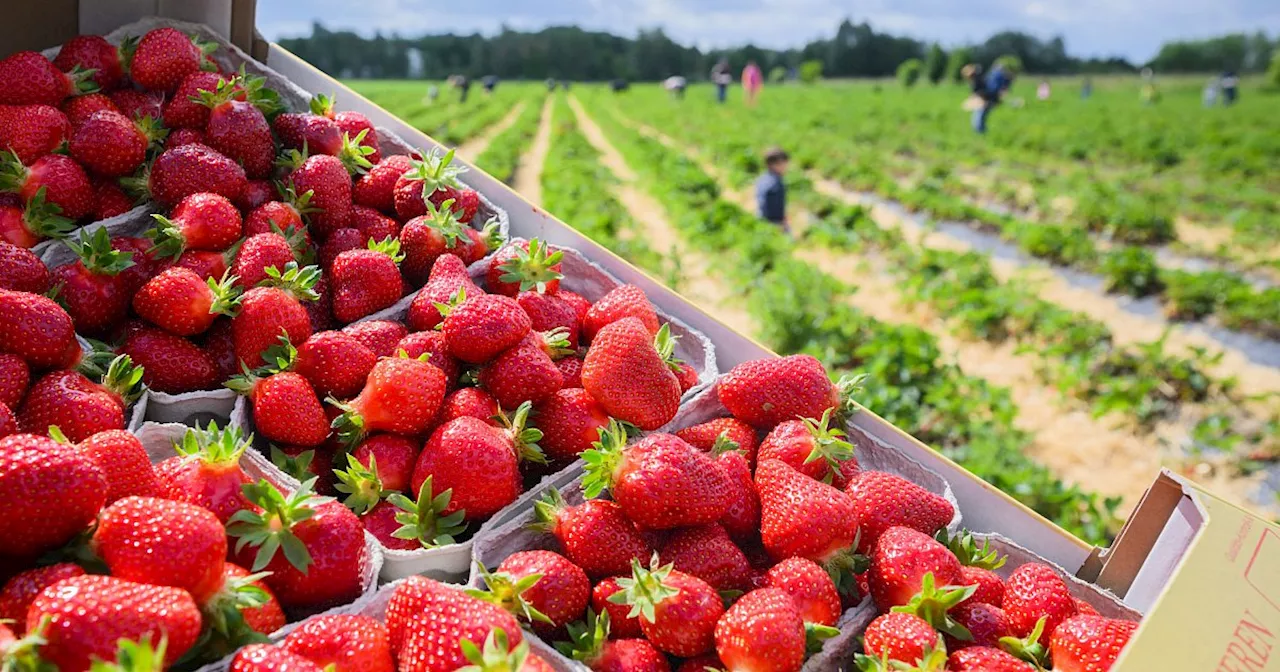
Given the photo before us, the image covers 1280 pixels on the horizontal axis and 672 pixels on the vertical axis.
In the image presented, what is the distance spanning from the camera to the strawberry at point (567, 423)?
1856 millimetres

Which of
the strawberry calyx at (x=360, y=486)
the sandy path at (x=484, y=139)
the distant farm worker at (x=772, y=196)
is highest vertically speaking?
the strawberry calyx at (x=360, y=486)

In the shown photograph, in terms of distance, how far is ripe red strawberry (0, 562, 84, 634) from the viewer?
3.77ft


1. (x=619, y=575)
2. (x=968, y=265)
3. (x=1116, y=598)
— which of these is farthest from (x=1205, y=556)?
(x=968, y=265)

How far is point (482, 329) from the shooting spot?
1880 millimetres

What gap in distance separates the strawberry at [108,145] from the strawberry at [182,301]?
56cm

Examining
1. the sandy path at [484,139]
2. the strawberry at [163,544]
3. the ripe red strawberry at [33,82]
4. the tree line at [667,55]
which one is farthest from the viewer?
the tree line at [667,55]

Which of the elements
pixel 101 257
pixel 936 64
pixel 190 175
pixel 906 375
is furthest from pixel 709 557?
pixel 936 64

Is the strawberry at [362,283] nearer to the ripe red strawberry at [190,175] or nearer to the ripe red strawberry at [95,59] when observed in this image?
the ripe red strawberry at [190,175]

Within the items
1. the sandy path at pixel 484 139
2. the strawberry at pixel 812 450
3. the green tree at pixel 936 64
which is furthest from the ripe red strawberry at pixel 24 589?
the green tree at pixel 936 64

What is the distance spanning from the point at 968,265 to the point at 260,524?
25.3 feet

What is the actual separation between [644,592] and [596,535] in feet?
0.65

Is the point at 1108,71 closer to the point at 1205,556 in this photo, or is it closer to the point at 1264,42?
the point at 1264,42

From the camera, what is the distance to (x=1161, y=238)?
1085 cm

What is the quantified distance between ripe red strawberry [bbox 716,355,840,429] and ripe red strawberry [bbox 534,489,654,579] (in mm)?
502
